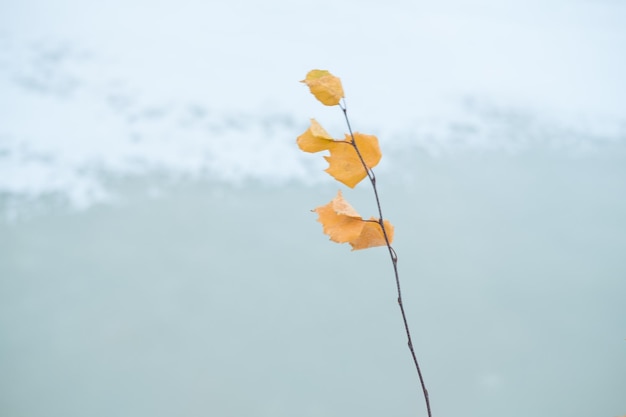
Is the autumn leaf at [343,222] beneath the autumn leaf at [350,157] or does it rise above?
beneath

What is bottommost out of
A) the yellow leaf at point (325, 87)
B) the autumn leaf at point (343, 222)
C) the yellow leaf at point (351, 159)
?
the autumn leaf at point (343, 222)

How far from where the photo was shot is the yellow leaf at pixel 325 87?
0.80 feet

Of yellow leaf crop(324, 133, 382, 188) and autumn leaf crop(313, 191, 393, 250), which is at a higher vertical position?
yellow leaf crop(324, 133, 382, 188)

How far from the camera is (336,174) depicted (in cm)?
26

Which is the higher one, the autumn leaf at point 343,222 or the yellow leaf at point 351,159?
the yellow leaf at point 351,159

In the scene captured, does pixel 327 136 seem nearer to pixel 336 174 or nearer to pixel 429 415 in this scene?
pixel 336 174

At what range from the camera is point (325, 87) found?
0.24m

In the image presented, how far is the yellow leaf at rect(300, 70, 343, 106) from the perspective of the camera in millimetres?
243

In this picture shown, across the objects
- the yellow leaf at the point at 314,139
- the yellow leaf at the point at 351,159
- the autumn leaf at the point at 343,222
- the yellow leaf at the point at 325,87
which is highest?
the yellow leaf at the point at 325,87

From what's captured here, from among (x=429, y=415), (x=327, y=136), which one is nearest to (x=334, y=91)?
(x=327, y=136)

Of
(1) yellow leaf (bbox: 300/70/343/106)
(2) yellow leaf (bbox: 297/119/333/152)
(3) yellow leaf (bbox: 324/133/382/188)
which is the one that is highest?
(1) yellow leaf (bbox: 300/70/343/106)

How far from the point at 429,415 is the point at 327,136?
127 mm

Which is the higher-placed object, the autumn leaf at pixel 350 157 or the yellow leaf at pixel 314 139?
the yellow leaf at pixel 314 139

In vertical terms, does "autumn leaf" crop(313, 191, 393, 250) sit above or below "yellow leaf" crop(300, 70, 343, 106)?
→ below
